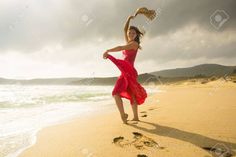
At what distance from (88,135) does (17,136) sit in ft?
3.83

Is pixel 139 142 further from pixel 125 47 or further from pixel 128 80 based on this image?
pixel 125 47

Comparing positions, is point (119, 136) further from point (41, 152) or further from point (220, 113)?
point (220, 113)

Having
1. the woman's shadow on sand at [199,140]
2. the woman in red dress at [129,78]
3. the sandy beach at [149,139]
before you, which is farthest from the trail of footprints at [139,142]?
the woman in red dress at [129,78]

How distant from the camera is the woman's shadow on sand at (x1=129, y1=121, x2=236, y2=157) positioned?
2962mm

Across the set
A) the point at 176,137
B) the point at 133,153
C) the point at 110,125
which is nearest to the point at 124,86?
the point at 110,125

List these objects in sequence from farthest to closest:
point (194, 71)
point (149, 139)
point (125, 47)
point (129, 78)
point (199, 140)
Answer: point (194, 71)
point (129, 78)
point (125, 47)
point (149, 139)
point (199, 140)

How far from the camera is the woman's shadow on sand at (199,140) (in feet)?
9.72

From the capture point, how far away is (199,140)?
3352 mm

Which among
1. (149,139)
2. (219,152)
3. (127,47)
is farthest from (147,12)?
(219,152)

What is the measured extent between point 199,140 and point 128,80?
196 centimetres

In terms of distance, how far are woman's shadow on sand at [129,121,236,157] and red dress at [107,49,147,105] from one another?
3.13ft

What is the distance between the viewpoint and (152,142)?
3391mm

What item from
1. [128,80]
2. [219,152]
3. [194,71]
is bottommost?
[219,152]

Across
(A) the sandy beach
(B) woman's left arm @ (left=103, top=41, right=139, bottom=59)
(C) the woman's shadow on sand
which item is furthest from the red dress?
(C) the woman's shadow on sand
